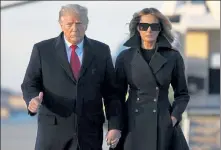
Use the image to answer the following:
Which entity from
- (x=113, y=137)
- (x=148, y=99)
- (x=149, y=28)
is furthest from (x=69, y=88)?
(x=149, y=28)

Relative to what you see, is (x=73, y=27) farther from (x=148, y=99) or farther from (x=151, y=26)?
(x=148, y=99)

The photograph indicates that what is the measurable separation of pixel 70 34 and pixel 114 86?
0.43 metres

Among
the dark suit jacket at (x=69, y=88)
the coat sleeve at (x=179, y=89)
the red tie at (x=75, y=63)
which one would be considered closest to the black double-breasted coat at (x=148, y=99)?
the coat sleeve at (x=179, y=89)

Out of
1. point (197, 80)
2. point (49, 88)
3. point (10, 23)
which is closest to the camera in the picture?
point (49, 88)

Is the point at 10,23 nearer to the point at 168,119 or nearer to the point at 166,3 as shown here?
the point at 166,3

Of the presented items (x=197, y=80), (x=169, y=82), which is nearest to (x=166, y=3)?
(x=197, y=80)

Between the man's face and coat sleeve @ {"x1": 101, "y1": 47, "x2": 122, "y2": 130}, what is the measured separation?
10.2 inches

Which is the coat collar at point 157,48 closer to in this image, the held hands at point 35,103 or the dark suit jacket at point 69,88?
the dark suit jacket at point 69,88

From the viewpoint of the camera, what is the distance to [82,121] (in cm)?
398

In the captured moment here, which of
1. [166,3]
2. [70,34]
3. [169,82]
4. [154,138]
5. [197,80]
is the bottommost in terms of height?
[197,80]

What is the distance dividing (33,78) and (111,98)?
0.49m

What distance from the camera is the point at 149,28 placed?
13.6 ft

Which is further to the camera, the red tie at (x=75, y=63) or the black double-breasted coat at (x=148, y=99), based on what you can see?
the black double-breasted coat at (x=148, y=99)

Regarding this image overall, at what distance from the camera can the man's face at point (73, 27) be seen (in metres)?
3.93
